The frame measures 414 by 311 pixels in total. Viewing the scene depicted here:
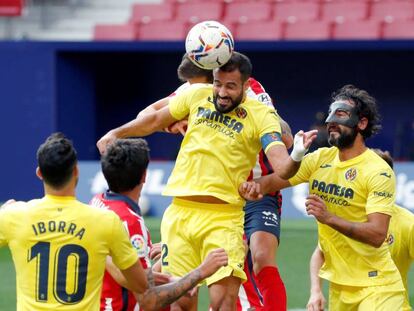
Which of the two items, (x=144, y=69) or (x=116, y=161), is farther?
(x=144, y=69)

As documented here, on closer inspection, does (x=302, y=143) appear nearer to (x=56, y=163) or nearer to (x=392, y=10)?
(x=56, y=163)

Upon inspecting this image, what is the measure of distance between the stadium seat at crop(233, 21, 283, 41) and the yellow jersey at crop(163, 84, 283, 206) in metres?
12.4

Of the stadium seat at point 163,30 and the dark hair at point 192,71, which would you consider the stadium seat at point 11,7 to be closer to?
the stadium seat at point 163,30

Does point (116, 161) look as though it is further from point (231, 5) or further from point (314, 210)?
point (231, 5)

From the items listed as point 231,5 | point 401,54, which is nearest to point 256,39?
point 231,5

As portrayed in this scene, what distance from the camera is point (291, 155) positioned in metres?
7.03

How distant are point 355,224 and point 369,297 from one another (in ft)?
1.69

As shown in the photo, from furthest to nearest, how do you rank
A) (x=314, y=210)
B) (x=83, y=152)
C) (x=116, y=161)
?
(x=83, y=152) < (x=314, y=210) < (x=116, y=161)

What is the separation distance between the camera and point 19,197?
65.1 feet

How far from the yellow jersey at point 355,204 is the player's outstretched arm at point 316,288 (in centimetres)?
9

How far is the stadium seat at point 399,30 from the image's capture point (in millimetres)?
19250

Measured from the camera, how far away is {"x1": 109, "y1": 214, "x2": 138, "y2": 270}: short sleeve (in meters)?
5.70

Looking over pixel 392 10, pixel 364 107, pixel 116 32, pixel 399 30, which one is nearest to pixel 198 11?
pixel 116 32

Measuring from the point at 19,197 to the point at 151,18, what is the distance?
442 centimetres
